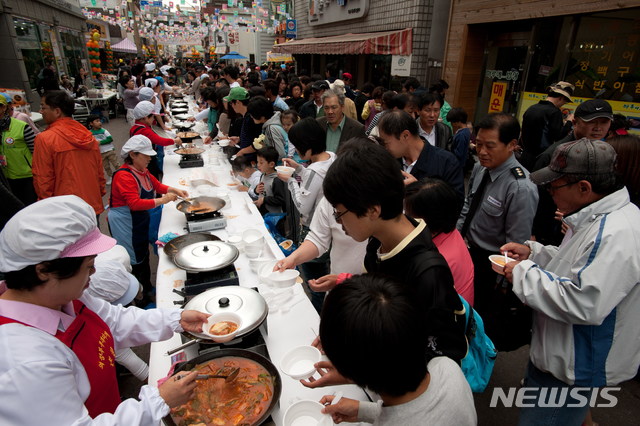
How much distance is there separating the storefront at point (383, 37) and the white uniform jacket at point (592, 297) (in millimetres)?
7273

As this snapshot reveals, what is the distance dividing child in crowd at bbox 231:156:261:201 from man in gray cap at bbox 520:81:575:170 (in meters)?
3.67

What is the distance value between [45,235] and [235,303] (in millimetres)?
955

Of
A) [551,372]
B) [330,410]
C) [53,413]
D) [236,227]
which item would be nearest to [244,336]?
[330,410]

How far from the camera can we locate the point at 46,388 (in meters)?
1.02

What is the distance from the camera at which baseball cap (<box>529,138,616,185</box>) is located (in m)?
1.51

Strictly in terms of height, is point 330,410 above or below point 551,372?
above

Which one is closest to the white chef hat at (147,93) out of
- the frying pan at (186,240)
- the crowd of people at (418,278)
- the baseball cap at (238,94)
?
the baseball cap at (238,94)

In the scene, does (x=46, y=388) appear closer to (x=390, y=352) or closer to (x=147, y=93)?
(x=390, y=352)

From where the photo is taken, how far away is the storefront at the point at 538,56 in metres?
5.04

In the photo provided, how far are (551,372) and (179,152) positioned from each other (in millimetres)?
5123

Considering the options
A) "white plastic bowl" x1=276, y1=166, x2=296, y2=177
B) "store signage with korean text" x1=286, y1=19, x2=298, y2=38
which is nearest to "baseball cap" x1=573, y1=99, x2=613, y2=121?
"white plastic bowl" x1=276, y1=166, x2=296, y2=177

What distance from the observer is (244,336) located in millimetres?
1626

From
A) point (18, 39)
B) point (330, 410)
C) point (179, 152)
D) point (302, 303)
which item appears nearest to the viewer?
point (330, 410)

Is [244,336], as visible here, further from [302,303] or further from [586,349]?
[586,349]
